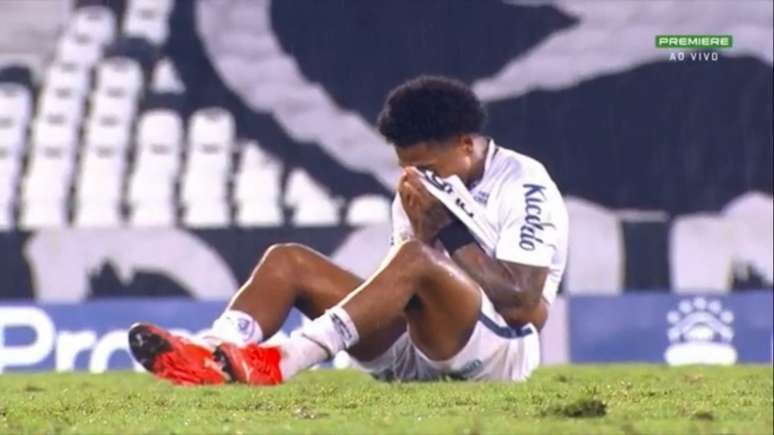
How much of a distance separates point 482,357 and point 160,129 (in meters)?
7.67

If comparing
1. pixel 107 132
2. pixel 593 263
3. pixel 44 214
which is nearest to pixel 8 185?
pixel 44 214

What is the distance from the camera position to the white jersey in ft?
21.6

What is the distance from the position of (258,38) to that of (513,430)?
33.1 feet

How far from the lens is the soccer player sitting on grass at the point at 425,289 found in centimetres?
648

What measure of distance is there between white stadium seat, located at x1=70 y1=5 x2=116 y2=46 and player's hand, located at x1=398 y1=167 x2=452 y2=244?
820 centimetres

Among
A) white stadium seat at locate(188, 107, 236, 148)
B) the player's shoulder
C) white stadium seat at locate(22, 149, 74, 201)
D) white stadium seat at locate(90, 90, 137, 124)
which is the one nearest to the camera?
the player's shoulder

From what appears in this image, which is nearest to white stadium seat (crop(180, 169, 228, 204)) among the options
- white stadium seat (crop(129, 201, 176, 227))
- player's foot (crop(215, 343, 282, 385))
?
white stadium seat (crop(129, 201, 176, 227))

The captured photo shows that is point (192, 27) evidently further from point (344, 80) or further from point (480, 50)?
point (480, 50)

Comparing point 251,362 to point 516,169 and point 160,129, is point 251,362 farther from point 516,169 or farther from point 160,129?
point 160,129

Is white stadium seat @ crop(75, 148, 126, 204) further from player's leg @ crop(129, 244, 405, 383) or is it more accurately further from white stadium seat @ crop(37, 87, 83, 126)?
player's leg @ crop(129, 244, 405, 383)

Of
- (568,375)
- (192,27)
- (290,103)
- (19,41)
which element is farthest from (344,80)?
(568,375)

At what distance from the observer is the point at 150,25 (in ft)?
47.4

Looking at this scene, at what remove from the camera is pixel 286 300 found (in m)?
7.07

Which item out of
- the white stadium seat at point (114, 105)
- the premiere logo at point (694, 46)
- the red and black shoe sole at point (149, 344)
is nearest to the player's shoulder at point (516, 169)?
the red and black shoe sole at point (149, 344)
